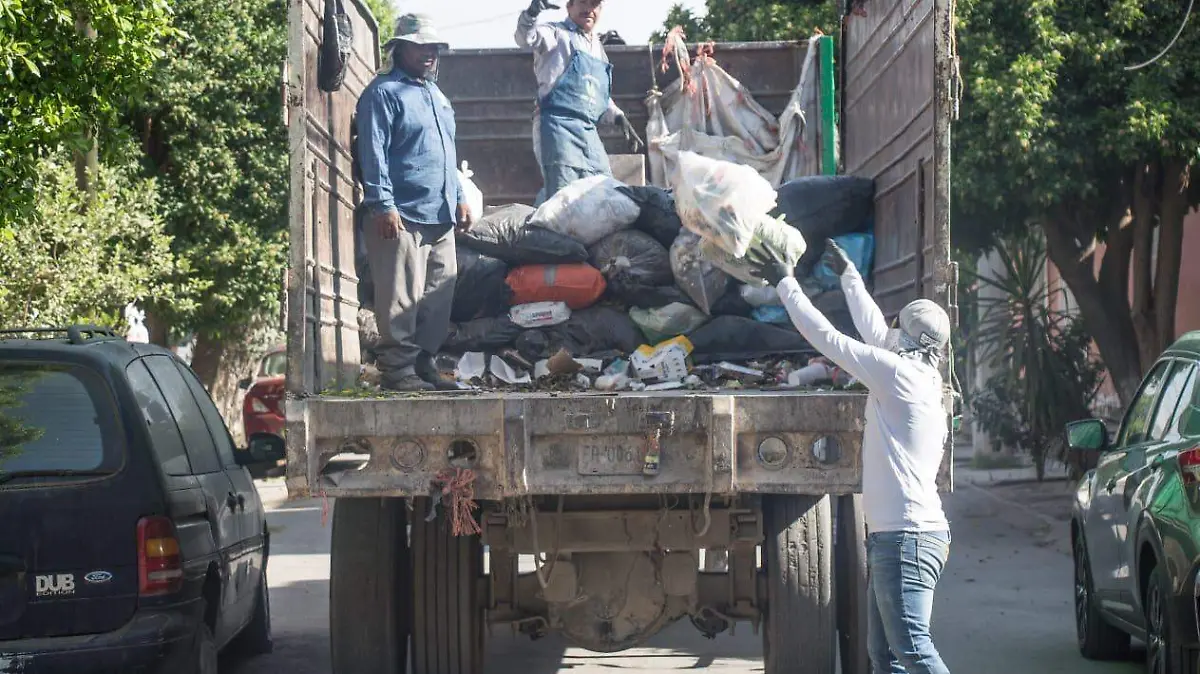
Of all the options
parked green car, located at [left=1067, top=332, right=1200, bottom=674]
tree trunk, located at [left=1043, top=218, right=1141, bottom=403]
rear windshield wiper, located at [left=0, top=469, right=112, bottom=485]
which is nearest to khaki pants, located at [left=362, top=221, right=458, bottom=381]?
rear windshield wiper, located at [left=0, top=469, right=112, bottom=485]

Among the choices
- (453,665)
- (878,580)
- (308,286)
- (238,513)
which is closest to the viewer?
(878,580)

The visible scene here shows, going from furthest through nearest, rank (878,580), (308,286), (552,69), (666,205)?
(552,69) < (666,205) < (308,286) < (878,580)

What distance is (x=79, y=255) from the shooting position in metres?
12.7

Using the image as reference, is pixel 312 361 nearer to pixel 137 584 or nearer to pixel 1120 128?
pixel 137 584

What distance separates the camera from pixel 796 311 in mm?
5172

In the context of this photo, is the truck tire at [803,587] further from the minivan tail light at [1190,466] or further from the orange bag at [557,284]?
the orange bag at [557,284]

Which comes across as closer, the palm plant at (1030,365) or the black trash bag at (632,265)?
the black trash bag at (632,265)

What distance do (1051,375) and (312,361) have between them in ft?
37.7

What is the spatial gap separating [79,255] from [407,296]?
6867 millimetres

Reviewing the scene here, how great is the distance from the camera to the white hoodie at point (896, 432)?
4965 mm

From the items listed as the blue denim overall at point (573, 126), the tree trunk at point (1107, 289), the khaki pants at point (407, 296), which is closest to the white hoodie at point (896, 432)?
the khaki pants at point (407, 296)

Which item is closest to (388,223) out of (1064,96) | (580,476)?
(580,476)

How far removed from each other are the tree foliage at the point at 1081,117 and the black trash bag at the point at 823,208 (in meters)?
5.52

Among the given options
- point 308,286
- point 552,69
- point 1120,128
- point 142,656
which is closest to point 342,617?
point 142,656
